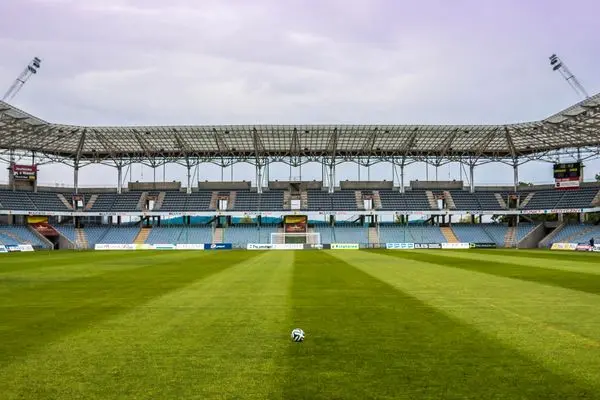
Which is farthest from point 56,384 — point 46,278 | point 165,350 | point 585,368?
point 46,278

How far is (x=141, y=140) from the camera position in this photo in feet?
229

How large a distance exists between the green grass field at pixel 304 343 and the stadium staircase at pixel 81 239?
186 feet

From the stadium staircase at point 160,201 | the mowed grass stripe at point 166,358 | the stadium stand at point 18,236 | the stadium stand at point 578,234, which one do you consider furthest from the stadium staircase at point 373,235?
the mowed grass stripe at point 166,358

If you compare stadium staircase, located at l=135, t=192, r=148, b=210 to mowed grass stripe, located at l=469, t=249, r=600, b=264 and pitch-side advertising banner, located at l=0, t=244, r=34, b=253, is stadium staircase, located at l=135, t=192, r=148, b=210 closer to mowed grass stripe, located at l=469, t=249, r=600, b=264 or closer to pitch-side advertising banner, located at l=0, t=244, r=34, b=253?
pitch-side advertising banner, located at l=0, t=244, r=34, b=253

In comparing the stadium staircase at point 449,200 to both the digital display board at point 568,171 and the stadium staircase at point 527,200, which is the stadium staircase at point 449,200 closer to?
the stadium staircase at point 527,200

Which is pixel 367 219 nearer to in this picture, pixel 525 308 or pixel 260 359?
pixel 525 308

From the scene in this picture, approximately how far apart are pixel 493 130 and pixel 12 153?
203ft

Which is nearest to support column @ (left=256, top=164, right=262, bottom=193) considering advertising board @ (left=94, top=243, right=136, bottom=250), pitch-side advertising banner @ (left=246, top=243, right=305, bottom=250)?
pitch-side advertising banner @ (left=246, top=243, right=305, bottom=250)

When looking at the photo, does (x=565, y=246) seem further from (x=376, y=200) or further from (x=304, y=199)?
(x=304, y=199)

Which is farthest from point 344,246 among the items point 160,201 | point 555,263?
point 555,263

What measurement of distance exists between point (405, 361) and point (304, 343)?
2.00 metres

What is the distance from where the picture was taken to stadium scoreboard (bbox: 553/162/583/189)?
67.4 meters

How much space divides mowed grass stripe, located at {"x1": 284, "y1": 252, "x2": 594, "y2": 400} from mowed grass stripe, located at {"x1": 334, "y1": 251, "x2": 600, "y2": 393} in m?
0.38

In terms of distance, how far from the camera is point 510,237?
72.1 metres
